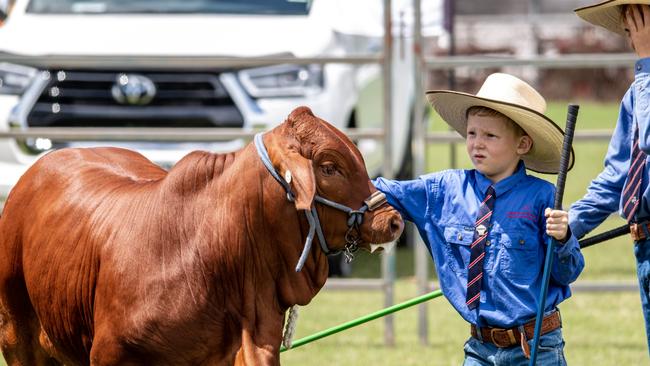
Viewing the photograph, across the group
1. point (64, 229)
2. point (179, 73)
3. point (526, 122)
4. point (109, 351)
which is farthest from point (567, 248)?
point (179, 73)

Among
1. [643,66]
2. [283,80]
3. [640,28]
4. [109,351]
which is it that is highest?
[640,28]

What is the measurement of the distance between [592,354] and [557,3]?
3607 centimetres

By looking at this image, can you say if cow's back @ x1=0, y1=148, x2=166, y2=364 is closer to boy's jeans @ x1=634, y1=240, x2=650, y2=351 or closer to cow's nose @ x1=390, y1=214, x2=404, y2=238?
cow's nose @ x1=390, y1=214, x2=404, y2=238

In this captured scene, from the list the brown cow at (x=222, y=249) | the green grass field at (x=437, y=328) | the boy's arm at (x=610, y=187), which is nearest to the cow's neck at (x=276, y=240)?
the brown cow at (x=222, y=249)

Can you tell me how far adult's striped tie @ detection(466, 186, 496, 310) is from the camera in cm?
438

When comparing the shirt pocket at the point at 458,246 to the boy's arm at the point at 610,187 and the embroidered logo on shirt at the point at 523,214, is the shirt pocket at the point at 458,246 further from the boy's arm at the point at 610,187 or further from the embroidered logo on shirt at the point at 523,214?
the boy's arm at the point at 610,187

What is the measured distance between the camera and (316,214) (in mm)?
4016

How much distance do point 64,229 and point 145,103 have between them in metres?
4.13

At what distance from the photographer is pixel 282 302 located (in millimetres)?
4164

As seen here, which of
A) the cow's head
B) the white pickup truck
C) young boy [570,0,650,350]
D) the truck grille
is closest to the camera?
the cow's head

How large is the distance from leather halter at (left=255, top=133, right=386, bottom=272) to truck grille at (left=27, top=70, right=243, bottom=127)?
181 inches

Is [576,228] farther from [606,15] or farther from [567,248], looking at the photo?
[606,15]

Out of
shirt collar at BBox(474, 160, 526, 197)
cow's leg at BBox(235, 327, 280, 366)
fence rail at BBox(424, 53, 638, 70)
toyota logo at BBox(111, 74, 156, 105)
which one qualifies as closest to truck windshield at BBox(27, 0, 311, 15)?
toyota logo at BBox(111, 74, 156, 105)

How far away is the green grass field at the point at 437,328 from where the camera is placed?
7043mm
